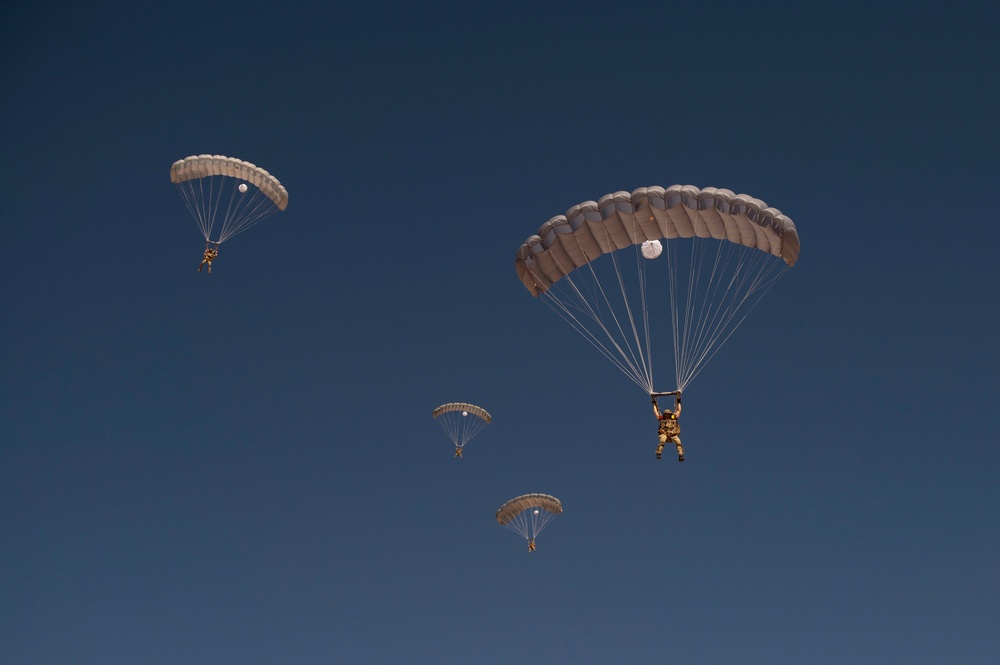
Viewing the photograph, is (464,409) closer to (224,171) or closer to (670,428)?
(224,171)

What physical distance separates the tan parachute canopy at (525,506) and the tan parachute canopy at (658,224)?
45.1 feet

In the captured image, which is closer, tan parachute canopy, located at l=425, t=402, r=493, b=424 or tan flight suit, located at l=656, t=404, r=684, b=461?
tan flight suit, located at l=656, t=404, r=684, b=461

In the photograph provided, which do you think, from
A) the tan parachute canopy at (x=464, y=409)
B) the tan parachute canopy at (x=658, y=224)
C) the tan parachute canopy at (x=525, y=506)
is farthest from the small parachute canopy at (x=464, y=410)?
the tan parachute canopy at (x=658, y=224)

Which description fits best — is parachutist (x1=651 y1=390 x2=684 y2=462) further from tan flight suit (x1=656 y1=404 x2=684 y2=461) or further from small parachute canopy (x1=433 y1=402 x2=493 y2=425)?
small parachute canopy (x1=433 y1=402 x2=493 y2=425)

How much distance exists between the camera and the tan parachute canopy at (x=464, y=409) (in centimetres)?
3688

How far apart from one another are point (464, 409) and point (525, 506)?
17.6ft

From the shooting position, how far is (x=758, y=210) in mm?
19969

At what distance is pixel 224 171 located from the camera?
27641 mm

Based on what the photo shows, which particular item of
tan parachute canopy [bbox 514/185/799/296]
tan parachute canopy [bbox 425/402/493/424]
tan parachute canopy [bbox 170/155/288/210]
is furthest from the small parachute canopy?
tan parachute canopy [bbox 514/185/799/296]

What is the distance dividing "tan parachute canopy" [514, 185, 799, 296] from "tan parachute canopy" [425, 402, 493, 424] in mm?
16292

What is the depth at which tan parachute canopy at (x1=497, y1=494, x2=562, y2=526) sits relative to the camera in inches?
1304

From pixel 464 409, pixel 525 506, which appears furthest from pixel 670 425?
pixel 464 409

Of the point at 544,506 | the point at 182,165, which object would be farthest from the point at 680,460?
the point at 182,165

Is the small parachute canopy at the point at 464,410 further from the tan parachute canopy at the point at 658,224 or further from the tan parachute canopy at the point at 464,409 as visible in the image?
the tan parachute canopy at the point at 658,224
